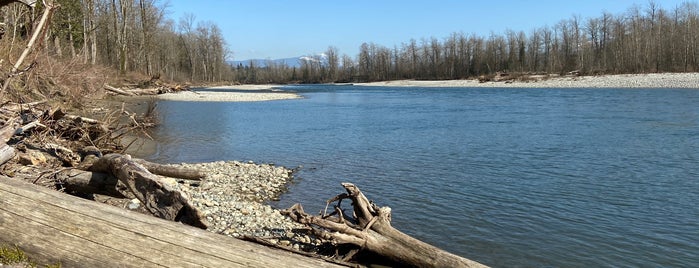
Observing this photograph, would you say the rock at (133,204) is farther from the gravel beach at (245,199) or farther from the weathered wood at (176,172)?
the weathered wood at (176,172)

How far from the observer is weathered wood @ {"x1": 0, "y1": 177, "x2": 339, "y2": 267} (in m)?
3.45

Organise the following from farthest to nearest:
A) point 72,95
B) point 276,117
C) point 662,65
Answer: point 662,65, point 276,117, point 72,95

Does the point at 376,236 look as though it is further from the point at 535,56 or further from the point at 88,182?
the point at 535,56

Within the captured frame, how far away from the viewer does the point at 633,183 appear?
35.5 feet

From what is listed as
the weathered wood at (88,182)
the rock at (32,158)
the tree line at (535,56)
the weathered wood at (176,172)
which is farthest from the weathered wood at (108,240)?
the tree line at (535,56)

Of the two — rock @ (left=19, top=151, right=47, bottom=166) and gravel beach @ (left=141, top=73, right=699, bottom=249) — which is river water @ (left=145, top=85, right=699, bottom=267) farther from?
rock @ (left=19, top=151, right=47, bottom=166)

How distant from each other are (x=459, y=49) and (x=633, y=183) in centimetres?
11456

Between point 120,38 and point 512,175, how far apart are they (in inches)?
1902

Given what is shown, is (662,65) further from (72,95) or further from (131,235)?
(131,235)

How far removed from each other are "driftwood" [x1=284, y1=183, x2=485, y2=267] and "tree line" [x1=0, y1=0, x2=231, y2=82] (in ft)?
12.7

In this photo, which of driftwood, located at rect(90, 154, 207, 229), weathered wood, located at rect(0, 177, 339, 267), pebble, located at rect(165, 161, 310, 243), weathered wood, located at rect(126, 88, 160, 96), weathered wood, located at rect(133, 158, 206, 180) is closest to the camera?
weathered wood, located at rect(0, 177, 339, 267)

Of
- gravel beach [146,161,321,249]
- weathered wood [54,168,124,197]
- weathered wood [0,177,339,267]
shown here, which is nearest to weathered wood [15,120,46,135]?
weathered wood [54,168,124,197]

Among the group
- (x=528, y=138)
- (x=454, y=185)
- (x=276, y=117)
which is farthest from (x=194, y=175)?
(x=276, y=117)

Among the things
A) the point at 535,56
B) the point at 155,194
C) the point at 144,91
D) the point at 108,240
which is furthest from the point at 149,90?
the point at 535,56
